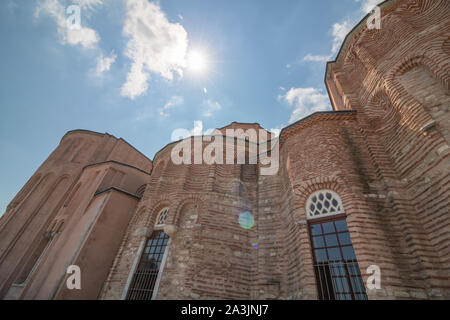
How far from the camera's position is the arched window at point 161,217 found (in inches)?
355

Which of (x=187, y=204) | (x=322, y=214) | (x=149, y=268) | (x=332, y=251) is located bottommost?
(x=149, y=268)

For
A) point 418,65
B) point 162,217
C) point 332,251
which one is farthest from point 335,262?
point 162,217

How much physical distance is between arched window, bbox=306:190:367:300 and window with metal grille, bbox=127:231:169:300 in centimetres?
535

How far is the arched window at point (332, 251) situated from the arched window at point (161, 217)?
5.79 m

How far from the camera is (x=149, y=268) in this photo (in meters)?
7.85

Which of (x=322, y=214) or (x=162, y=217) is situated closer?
(x=322, y=214)

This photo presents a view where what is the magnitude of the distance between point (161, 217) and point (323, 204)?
21.4 feet

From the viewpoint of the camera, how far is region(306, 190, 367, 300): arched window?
513cm

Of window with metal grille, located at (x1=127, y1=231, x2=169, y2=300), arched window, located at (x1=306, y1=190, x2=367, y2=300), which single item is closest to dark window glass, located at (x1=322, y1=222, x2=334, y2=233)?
arched window, located at (x1=306, y1=190, x2=367, y2=300)

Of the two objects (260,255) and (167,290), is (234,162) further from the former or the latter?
(167,290)

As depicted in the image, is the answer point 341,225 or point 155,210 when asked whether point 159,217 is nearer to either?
point 155,210

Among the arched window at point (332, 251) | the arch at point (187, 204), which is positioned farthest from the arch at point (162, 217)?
the arched window at point (332, 251)

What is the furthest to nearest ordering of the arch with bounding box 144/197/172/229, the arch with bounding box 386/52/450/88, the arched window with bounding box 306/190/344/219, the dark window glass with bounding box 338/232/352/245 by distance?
the arch with bounding box 144/197/172/229
the arched window with bounding box 306/190/344/219
the arch with bounding box 386/52/450/88
the dark window glass with bounding box 338/232/352/245

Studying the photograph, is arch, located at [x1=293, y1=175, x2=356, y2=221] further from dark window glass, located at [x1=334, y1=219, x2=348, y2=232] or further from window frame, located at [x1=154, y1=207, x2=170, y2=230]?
window frame, located at [x1=154, y1=207, x2=170, y2=230]
